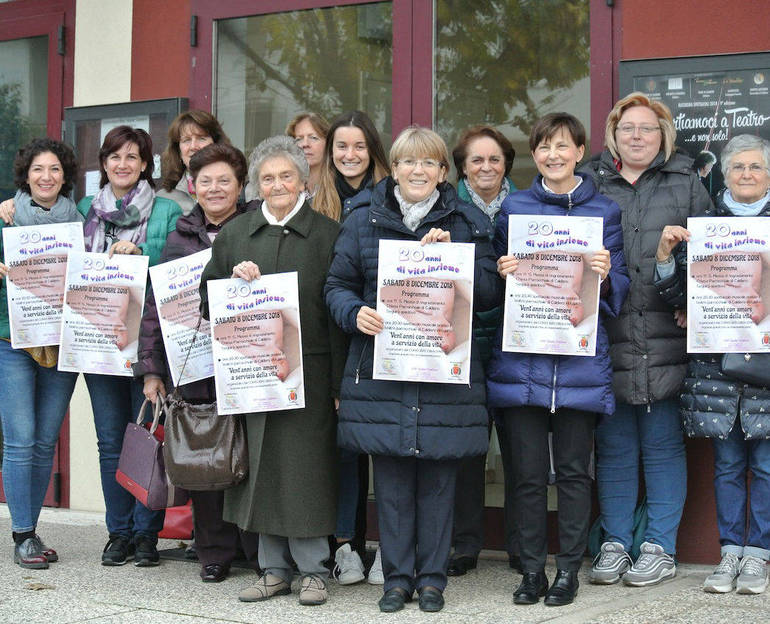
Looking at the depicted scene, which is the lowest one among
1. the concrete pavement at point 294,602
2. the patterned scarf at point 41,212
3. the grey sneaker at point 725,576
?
the concrete pavement at point 294,602

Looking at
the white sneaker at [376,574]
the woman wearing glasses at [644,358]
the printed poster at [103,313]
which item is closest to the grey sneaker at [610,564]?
the woman wearing glasses at [644,358]

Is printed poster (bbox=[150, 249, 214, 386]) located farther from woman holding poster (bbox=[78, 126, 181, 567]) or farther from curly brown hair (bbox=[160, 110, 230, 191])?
curly brown hair (bbox=[160, 110, 230, 191])

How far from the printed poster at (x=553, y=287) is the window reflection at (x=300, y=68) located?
6.16ft

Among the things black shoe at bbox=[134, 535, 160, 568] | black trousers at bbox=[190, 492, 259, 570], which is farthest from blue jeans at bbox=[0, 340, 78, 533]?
black trousers at bbox=[190, 492, 259, 570]

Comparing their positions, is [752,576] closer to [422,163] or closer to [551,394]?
[551,394]

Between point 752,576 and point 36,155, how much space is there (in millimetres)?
3918

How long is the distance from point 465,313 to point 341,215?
3.57 ft

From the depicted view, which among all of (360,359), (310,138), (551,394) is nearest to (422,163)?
(360,359)

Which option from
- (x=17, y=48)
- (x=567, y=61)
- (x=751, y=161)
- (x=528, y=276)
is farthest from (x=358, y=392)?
(x=17, y=48)

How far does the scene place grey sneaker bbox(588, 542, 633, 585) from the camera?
17.0 feet

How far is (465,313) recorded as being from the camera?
462 cm

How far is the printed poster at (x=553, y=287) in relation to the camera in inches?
184

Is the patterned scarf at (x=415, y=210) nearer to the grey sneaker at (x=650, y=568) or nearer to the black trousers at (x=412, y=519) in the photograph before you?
the black trousers at (x=412, y=519)

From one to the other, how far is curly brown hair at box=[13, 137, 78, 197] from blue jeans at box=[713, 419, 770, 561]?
341cm
